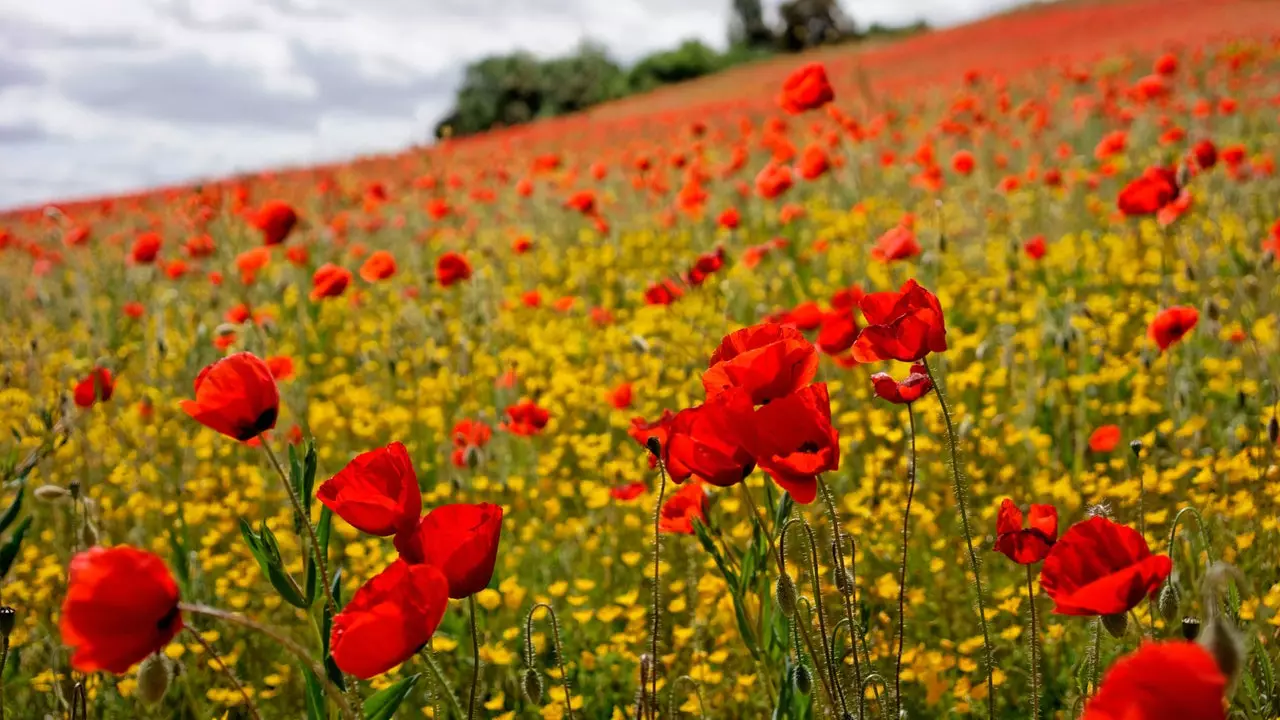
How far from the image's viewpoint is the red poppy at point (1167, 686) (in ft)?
2.61

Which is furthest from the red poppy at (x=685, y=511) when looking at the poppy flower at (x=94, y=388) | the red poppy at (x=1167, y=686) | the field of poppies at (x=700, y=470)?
the poppy flower at (x=94, y=388)

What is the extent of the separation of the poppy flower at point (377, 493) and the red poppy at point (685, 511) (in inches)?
25.7

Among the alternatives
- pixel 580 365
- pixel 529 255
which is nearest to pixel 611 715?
pixel 580 365

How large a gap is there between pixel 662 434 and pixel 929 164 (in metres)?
4.54

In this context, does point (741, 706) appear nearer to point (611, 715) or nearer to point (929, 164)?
point (611, 715)

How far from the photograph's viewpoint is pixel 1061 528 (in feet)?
9.84

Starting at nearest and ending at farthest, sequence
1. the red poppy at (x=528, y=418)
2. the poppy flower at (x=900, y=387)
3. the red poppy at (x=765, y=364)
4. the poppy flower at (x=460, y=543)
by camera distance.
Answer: the poppy flower at (x=460, y=543), the red poppy at (x=765, y=364), the poppy flower at (x=900, y=387), the red poppy at (x=528, y=418)

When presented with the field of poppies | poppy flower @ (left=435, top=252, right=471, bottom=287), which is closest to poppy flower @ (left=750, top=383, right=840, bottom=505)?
the field of poppies

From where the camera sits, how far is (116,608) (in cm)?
116

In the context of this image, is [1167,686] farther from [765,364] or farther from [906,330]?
[906,330]

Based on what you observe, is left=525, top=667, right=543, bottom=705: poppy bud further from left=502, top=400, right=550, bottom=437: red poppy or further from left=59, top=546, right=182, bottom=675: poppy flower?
left=502, top=400, right=550, bottom=437: red poppy

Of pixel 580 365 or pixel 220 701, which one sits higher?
pixel 580 365

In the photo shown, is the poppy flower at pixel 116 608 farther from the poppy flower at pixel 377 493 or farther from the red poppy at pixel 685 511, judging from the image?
the red poppy at pixel 685 511

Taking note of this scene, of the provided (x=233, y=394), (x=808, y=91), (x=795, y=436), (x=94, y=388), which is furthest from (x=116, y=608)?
(x=808, y=91)
